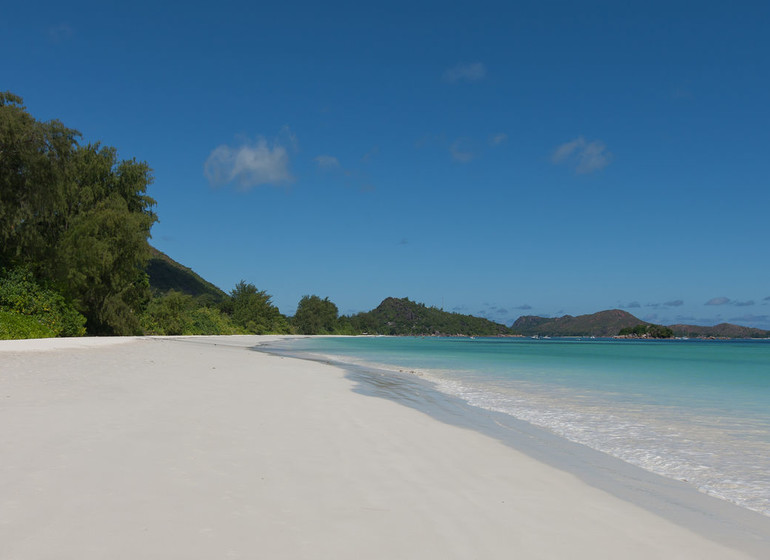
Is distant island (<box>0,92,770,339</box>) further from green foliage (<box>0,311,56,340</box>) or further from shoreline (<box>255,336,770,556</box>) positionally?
shoreline (<box>255,336,770,556</box>)

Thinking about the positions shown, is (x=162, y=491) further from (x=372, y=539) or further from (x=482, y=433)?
(x=482, y=433)

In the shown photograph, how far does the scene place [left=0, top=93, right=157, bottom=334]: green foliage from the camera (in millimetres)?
28953

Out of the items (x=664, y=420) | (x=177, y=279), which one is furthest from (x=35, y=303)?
(x=177, y=279)

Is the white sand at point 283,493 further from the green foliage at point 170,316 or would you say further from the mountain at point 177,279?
the mountain at point 177,279

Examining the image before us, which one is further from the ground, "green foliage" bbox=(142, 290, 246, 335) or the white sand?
"green foliage" bbox=(142, 290, 246, 335)

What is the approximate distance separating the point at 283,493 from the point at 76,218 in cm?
3805

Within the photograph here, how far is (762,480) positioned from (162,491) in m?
5.93

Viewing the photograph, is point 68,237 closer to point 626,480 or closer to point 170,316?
point 170,316

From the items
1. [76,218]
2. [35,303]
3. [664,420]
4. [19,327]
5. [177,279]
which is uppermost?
[177,279]

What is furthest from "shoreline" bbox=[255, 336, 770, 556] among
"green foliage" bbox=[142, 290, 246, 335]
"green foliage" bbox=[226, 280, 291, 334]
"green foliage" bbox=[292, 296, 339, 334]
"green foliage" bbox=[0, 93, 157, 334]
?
"green foliage" bbox=[292, 296, 339, 334]

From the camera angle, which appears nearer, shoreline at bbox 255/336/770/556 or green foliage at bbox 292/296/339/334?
shoreline at bbox 255/336/770/556

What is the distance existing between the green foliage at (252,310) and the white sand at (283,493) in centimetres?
7824

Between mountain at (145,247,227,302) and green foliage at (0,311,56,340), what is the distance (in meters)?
93.5

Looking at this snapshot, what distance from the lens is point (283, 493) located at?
4031mm
